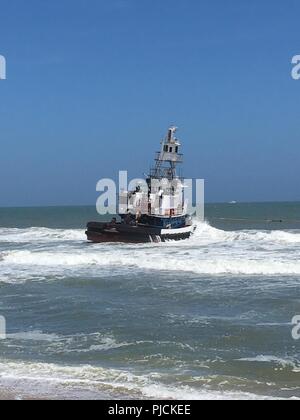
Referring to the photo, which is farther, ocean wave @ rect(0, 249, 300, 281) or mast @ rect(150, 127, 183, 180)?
mast @ rect(150, 127, 183, 180)

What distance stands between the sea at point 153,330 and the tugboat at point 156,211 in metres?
10.4

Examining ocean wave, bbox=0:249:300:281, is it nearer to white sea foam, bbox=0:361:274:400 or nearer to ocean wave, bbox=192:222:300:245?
ocean wave, bbox=192:222:300:245

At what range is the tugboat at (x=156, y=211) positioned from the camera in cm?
3591

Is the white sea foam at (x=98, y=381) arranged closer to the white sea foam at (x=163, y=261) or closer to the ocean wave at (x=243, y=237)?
the white sea foam at (x=163, y=261)

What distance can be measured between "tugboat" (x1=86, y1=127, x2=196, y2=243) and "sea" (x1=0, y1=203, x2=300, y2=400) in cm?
1041

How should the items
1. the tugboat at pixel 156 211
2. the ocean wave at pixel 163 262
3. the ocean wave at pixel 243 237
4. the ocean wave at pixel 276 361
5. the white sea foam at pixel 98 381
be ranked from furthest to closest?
the ocean wave at pixel 243 237
the tugboat at pixel 156 211
the ocean wave at pixel 163 262
the ocean wave at pixel 276 361
the white sea foam at pixel 98 381

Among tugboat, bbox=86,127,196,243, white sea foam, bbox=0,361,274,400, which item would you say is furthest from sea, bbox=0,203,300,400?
tugboat, bbox=86,127,196,243

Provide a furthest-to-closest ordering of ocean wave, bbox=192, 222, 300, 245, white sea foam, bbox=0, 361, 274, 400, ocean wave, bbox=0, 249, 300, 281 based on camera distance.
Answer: ocean wave, bbox=192, 222, 300, 245 < ocean wave, bbox=0, 249, 300, 281 < white sea foam, bbox=0, 361, 274, 400

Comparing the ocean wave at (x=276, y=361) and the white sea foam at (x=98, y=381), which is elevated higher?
the white sea foam at (x=98, y=381)

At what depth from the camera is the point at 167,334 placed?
1248 centimetres

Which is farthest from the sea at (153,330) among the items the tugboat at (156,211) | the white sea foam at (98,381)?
the tugboat at (156,211)

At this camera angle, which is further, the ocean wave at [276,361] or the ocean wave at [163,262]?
the ocean wave at [163,262]

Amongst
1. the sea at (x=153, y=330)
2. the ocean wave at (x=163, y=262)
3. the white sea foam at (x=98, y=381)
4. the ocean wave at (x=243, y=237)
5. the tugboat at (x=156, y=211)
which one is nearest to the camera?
the white sea foam at (x=98, y=381)

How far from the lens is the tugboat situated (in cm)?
3591
